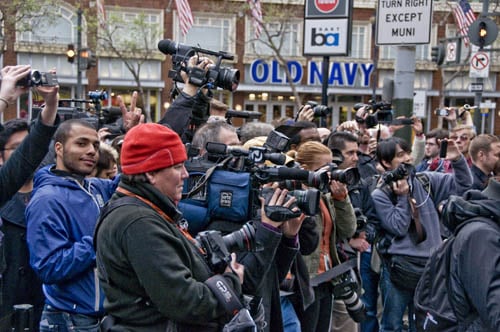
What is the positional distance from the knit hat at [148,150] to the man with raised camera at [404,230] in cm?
295

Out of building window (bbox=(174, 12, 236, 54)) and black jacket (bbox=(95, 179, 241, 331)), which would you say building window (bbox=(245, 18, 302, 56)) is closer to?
building window (bbox=(174, 12, 236, 54))

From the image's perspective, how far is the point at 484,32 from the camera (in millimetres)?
13891

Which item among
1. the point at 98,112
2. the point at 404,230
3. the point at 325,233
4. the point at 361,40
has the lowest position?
the point at 404,230

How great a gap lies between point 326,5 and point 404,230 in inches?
137

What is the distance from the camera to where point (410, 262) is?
5648 mm

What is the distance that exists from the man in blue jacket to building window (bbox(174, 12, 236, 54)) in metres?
28.5

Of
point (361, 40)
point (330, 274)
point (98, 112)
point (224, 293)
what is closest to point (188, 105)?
point (330, 274)

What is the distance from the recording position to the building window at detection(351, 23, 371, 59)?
33938mm

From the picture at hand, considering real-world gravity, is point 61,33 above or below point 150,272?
above

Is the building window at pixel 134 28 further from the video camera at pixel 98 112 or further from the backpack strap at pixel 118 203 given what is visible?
the backpack strap at pixel 118 203

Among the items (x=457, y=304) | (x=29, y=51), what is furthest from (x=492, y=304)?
(x=29, y=51)

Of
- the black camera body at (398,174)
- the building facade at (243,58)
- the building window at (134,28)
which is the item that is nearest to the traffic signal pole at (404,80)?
the black camera body at (398,174)

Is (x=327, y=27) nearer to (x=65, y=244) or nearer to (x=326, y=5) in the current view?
(x=326, y=5)

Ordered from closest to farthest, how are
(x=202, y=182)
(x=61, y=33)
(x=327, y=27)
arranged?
(x=202, y=182) < (x=327, y=27) < (x=61, y=33)
